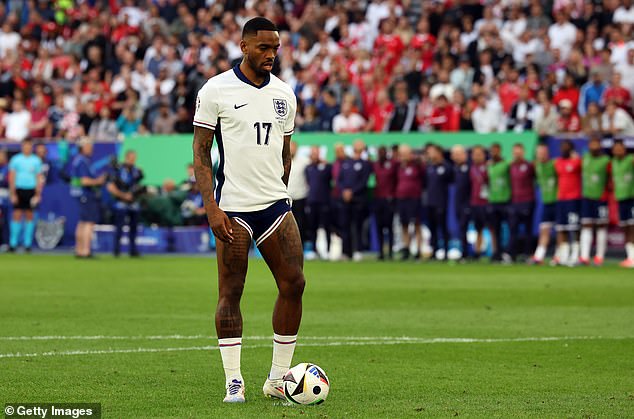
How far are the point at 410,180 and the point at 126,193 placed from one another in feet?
21.1

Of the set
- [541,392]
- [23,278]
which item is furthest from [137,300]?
[541,392]

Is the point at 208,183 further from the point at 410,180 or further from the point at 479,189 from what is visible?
the point at 410,180

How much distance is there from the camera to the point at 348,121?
97.5 ft

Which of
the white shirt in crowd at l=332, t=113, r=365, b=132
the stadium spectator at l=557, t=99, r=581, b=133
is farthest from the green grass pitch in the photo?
the white shirt in crowd at l=332, t=113, r=365, b=132

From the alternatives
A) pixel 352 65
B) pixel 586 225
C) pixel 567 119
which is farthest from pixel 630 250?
pixel 352 65

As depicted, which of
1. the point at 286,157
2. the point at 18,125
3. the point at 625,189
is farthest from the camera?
the point at 18,125

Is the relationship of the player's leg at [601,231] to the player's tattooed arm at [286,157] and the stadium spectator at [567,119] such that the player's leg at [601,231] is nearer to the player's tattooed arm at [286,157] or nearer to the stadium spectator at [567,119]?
the stadium spectator at [567,119]

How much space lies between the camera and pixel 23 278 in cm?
2127

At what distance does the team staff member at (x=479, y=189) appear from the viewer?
89.8 ft

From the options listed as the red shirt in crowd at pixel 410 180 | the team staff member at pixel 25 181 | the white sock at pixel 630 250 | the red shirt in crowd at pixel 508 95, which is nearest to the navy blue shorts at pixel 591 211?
the white sock at pixel 630 250

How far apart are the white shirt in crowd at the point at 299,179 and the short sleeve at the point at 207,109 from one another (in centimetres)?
1986

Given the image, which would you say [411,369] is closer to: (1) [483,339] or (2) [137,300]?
(1) [483,339]

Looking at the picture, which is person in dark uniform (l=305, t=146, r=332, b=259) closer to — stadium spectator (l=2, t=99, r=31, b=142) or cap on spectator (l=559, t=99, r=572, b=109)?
cap on spectator (l=559, t=99, r=572, b=109)

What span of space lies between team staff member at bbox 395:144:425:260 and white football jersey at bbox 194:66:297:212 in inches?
754
